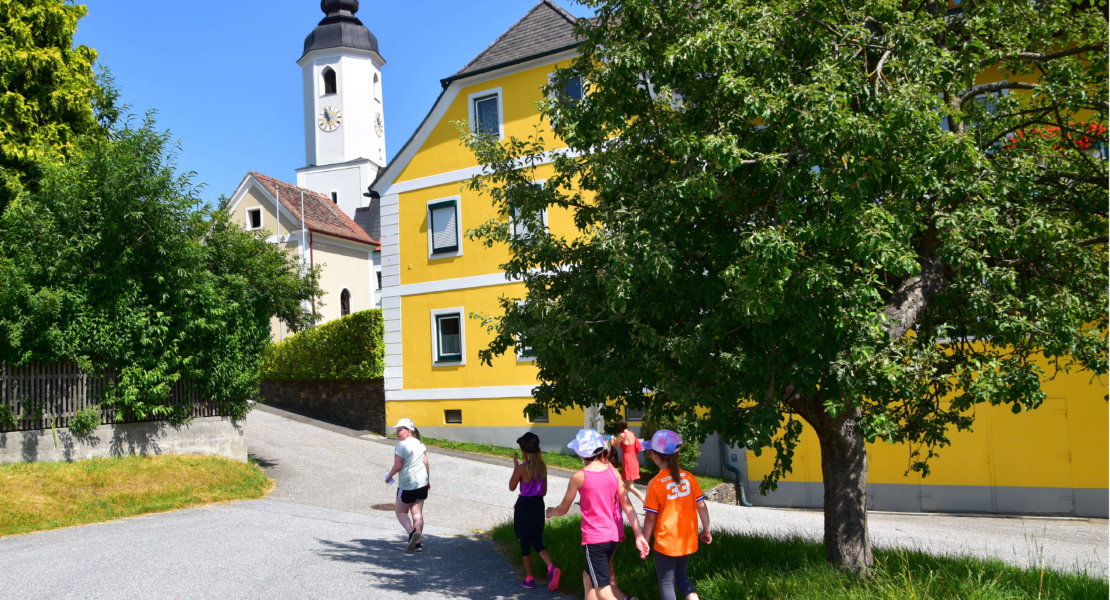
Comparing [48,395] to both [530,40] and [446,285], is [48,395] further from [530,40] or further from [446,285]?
[530,40]

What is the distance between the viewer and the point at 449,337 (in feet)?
70.2

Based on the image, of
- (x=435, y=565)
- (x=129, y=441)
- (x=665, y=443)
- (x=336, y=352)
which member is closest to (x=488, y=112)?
(x=336, y=352)

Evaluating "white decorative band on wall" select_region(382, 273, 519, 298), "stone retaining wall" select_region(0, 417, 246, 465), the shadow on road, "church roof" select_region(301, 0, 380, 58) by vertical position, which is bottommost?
the shadow on road

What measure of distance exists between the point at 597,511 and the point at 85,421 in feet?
33.8

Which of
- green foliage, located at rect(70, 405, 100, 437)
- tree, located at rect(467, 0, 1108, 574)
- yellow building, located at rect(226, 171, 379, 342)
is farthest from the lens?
yellow building, located at rect(226, 171, 379, 342)

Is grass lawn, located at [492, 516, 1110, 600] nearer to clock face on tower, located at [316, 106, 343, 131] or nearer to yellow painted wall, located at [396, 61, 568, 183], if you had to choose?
yellow painted wall, located at [396, 61, 568, 183]

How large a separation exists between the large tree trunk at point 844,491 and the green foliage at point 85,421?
11.2m

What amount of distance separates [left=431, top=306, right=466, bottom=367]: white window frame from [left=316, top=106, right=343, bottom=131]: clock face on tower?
36295mm

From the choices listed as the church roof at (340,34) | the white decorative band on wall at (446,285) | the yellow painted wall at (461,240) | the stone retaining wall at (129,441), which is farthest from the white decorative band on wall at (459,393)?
the church roof at (340,34)

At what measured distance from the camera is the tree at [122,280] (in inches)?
501

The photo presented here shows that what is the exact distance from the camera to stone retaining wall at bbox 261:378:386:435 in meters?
23.4

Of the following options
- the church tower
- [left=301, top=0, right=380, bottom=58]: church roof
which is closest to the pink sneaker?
the church tower

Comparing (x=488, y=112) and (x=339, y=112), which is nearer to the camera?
(x=488, y=112)

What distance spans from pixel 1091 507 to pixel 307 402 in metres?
20.4
